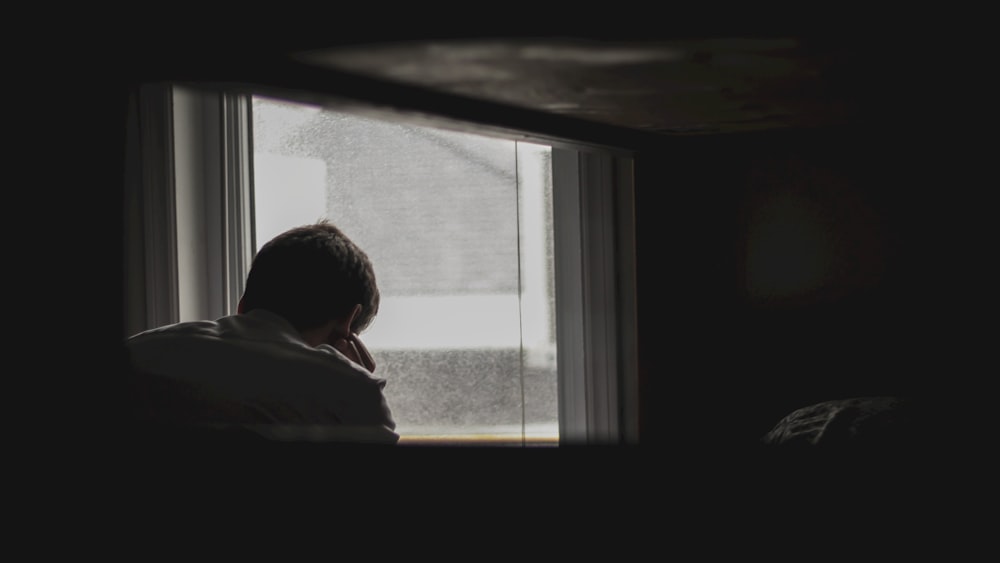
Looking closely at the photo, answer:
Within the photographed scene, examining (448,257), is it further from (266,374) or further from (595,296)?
(266,374)

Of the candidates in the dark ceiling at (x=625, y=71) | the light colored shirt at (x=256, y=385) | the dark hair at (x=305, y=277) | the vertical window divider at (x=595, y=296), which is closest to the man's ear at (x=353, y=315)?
the dark hair at (x=305, y=277)

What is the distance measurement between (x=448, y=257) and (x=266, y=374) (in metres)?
0.70

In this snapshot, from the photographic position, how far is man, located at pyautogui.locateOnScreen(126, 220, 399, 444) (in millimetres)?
1089

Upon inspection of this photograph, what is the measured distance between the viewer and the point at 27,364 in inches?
22.0

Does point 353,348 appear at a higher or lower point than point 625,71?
lower

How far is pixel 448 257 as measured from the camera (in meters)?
1.80

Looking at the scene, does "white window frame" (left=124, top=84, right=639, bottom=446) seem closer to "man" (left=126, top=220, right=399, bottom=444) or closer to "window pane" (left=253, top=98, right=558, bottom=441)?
"window pane" (left=253, top=98, right=558, bottom=441)

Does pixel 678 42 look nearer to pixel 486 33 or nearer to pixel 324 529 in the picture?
pixel 486 33

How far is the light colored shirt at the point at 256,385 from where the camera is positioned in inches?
42.9

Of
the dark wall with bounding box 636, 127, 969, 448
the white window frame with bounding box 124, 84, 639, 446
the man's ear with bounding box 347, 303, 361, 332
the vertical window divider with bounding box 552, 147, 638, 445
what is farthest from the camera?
the white window frame with bounding box 124, 84, 639, 446

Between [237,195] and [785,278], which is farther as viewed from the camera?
[237,195]

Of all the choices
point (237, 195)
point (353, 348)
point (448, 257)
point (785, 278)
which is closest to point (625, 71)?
point (785, 278)

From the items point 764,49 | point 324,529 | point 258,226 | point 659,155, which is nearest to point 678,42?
point 764,49

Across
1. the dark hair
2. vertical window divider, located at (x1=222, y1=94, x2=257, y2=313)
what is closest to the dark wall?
the dark hair
